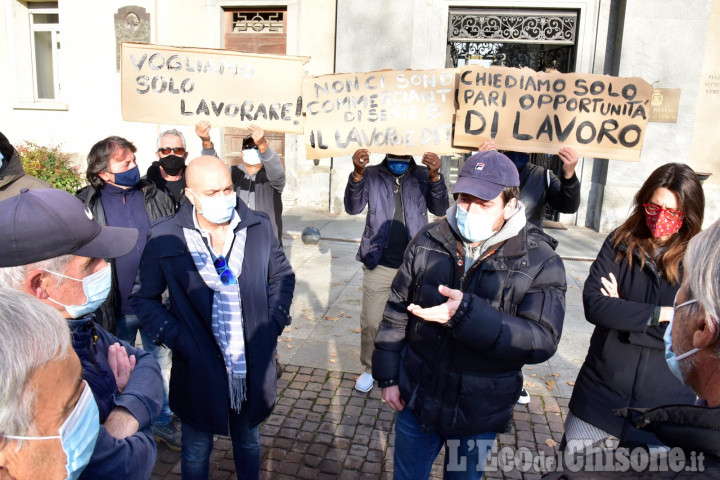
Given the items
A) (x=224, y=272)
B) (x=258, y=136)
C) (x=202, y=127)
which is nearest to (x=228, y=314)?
(x=224, y=272)

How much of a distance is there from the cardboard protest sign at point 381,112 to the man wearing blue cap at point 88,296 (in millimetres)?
2351

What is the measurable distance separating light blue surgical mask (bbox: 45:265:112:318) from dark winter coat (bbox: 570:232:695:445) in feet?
7.17

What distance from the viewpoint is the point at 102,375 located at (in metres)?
1.72

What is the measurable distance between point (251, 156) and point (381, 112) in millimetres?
1154

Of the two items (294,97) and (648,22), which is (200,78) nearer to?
(294,97)

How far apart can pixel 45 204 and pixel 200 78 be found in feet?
8.36

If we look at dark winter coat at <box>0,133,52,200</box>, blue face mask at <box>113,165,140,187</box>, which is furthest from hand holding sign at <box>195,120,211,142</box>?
dark winter coat at <box>0,133,52,200</box>

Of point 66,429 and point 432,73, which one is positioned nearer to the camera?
point 66,429

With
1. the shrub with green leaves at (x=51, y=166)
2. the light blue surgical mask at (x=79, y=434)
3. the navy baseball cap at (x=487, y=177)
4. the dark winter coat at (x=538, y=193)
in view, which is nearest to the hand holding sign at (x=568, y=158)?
the dark winter coat at (x=538, y=193)

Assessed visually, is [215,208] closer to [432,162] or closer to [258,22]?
[432,162]

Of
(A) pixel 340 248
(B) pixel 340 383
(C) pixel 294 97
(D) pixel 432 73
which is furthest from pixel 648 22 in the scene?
(B) pixel 340 383

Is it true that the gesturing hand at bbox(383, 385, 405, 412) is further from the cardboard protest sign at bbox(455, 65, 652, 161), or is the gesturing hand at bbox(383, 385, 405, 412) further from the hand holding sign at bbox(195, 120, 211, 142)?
the hand holding sign at bbox(195, 120, 211, 142)

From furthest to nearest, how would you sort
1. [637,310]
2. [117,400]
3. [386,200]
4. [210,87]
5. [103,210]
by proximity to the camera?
[386,200] → [210,87] → [103,210] → [637,310] → [117,400]

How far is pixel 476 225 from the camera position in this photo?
90.8 inches
